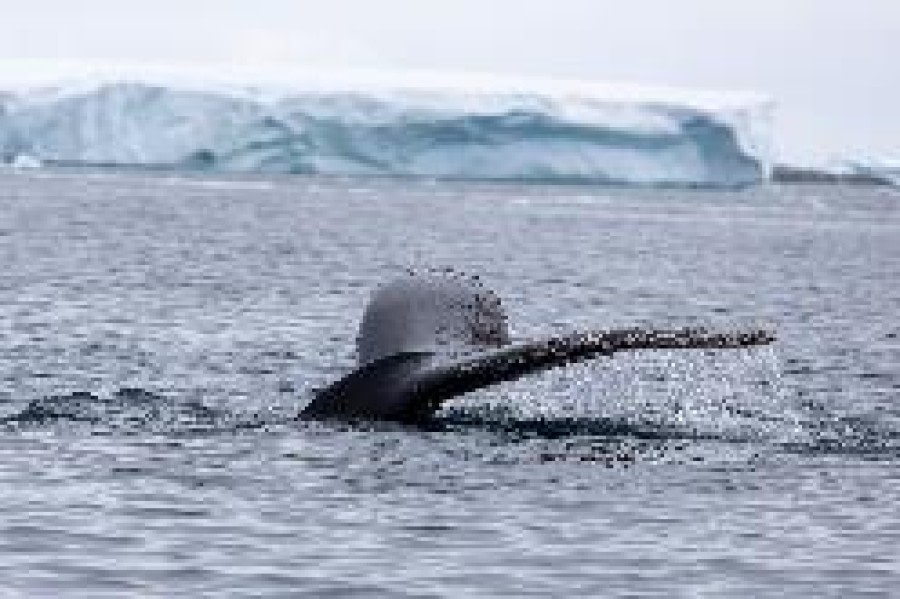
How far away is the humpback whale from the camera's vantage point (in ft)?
57.6

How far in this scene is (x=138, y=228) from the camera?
72.4m

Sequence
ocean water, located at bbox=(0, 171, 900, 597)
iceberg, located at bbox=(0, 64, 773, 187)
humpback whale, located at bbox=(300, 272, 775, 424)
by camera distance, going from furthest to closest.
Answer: iceberg, located at bbox=(0, 64, 773, 187) → humpback whale, located at bbox=(300, 272, 775, 424) → ocean water, located at bbox=(0, 171, 900, 597)

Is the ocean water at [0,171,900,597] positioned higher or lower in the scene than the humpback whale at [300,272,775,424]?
lower

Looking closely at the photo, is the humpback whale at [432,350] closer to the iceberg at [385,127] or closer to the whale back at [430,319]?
the whale back at [430,319]

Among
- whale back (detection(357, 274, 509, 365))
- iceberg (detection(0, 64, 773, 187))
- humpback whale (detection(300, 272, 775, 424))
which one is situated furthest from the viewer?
iceberg (detection(0, 64, 773, 187))

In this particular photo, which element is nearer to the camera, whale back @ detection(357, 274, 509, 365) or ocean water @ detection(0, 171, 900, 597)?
ocean water @ detection(0, 171, 900, 597)

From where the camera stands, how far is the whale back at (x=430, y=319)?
18703 millimetres

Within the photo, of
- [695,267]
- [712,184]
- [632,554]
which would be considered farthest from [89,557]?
[712,184]

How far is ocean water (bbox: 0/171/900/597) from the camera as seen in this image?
46.7 ft

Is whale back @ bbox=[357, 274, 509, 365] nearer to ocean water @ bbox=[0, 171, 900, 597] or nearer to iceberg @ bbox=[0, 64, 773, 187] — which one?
ocean water @ bbox=[0, 171, 900, 597]

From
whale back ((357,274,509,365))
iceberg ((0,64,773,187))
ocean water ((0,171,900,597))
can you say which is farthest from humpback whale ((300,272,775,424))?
iceberg ((0,64,773,187))

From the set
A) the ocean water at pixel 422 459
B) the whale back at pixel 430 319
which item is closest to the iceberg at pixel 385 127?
the ocean water at pixel 422 459

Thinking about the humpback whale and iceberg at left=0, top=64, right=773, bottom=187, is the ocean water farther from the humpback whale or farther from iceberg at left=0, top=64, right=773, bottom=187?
iceberg at left=0, top=64, right=773, bottom=187

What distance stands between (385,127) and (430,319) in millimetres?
86763
